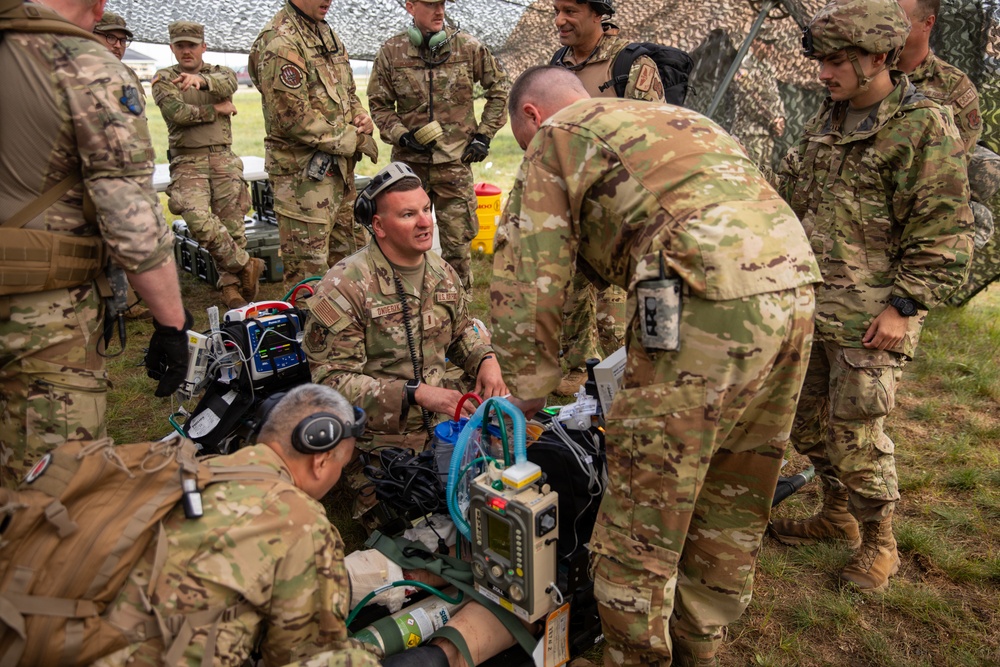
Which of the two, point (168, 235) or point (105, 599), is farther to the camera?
point (168, 235)

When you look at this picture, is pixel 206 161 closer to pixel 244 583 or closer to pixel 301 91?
pixel 301 91

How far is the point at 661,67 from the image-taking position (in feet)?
15.6

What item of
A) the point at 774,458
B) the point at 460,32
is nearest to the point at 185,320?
the point at 774,458

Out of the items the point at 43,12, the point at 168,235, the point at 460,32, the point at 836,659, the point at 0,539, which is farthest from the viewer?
the point at 460,32

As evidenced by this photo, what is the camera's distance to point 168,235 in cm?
290

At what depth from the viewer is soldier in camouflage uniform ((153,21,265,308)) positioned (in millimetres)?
6781

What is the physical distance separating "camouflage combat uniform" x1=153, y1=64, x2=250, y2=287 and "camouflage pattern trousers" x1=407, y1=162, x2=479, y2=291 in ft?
5.80

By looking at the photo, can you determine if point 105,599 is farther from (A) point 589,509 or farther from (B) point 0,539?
(A) point 589,509

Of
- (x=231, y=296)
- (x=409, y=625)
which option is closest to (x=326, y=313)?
(x=409, y=625)

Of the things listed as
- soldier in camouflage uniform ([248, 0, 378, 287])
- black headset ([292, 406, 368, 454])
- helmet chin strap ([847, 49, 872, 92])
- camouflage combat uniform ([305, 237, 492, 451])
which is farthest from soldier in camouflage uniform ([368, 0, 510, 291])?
black headset ([292, 406, 368, 454])

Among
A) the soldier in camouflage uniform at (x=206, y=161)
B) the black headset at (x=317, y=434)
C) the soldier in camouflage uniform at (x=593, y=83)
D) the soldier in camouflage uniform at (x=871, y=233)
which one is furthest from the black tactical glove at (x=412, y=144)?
the black headset at (x=317, y=434)

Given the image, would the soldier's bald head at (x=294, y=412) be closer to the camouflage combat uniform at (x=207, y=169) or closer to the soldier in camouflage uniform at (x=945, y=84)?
the soldier in camouflage uniform at (x=945, y=84)

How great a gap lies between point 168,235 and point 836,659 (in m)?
3.12

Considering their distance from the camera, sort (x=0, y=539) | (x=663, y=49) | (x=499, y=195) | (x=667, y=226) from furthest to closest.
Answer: (x=499, y=195) → (x=663, y=49) → (x=667, y=226) → (x=0, y=539)
